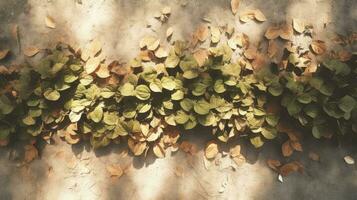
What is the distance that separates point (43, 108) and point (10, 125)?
297 mm

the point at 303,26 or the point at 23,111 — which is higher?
the point at 303,26

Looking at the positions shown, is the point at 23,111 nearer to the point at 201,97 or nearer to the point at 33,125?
the point at 33,125

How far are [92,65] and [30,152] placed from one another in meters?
0.83

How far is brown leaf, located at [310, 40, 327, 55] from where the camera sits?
3.23 m

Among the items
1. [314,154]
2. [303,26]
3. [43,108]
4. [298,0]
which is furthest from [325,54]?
[43,108]

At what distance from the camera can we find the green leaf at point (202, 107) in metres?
3.01

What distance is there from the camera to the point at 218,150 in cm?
321

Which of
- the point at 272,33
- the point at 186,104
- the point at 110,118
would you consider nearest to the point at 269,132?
the point at 186,104

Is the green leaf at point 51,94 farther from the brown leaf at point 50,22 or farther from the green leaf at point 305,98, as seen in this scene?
the green leaf at point 305,98

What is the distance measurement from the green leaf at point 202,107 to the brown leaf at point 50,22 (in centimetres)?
131

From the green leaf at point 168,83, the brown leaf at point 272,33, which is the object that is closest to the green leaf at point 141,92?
the green leaf at point 168,83

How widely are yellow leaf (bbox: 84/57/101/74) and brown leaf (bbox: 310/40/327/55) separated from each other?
1.66 meters

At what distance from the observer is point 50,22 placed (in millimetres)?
3303

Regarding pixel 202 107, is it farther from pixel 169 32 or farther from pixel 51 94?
pixel 51 94
